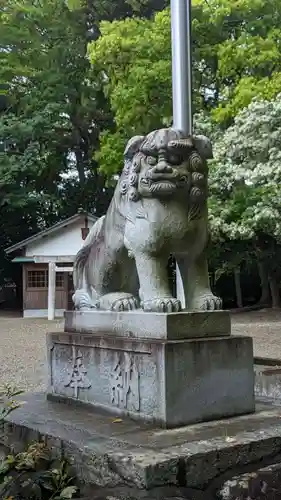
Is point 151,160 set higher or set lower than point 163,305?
higher

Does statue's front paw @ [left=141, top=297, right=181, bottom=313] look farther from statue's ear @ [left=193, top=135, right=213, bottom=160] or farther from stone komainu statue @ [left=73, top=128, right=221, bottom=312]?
statue's ear @ [left=193, top=135, right=213, bottom=160]

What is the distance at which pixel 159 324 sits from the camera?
11.0 ft

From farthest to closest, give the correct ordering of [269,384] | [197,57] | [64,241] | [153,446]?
1. [64,241]
2. [197,57]
3. [269,384]
4. [153,446]

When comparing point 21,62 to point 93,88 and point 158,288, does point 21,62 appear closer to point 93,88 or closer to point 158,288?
point 93,88

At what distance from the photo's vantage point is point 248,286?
24422 mm

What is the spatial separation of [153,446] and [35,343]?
1077 cm

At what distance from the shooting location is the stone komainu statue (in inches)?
139

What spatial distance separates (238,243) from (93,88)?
9.04 meters

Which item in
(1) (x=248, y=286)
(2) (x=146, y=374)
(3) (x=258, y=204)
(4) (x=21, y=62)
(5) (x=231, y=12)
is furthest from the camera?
(1) (x=248, y=286)

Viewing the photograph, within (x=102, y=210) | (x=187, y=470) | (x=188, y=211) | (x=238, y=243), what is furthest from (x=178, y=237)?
(x=102, y=210)

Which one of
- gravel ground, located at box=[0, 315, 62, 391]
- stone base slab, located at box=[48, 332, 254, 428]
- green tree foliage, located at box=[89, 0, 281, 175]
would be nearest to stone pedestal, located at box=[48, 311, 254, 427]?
stone base slab, located at box=[48, 332, 254, 428]

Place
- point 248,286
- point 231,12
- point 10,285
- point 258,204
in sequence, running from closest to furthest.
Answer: point 258,204, point 231,12, point 248,286, point 10,285

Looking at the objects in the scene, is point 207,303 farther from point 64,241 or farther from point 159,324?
point 64,241

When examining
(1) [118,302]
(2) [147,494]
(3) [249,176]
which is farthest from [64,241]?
(2) [147,494]
